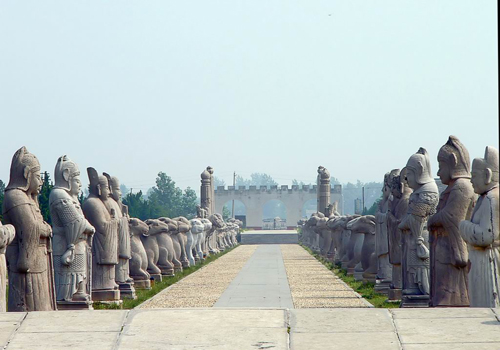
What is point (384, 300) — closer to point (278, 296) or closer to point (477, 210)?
point (278, 296)

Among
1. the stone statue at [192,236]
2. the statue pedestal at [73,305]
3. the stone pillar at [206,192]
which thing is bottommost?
the statue pedestal at [73,305]

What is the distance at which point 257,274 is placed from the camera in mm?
25391

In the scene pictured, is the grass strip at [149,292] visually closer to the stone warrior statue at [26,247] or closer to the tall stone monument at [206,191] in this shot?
the stone warrior statue at [26,247]

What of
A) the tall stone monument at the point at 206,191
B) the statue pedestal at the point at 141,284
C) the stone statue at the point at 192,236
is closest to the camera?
the statue pedestal at the point at 141,284

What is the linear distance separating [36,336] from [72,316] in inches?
25.5

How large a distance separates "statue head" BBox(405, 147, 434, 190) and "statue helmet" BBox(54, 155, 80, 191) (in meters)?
4.73

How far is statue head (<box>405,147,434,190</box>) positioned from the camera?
498 inches

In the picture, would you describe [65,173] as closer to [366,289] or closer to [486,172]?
[486,172]

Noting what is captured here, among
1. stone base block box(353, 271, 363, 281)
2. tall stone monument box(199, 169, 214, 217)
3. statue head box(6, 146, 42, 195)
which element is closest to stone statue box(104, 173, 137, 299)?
statue head box(6, 146, 42, 195)

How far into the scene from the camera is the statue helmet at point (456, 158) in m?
11.1

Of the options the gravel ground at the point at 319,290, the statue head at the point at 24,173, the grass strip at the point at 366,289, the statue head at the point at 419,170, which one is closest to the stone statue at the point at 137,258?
the gravel ground at the point at 319,290

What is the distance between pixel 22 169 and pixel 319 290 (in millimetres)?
10109

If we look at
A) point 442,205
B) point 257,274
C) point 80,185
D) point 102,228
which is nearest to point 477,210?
point 442,205

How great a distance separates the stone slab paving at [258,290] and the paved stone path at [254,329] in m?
6.96
